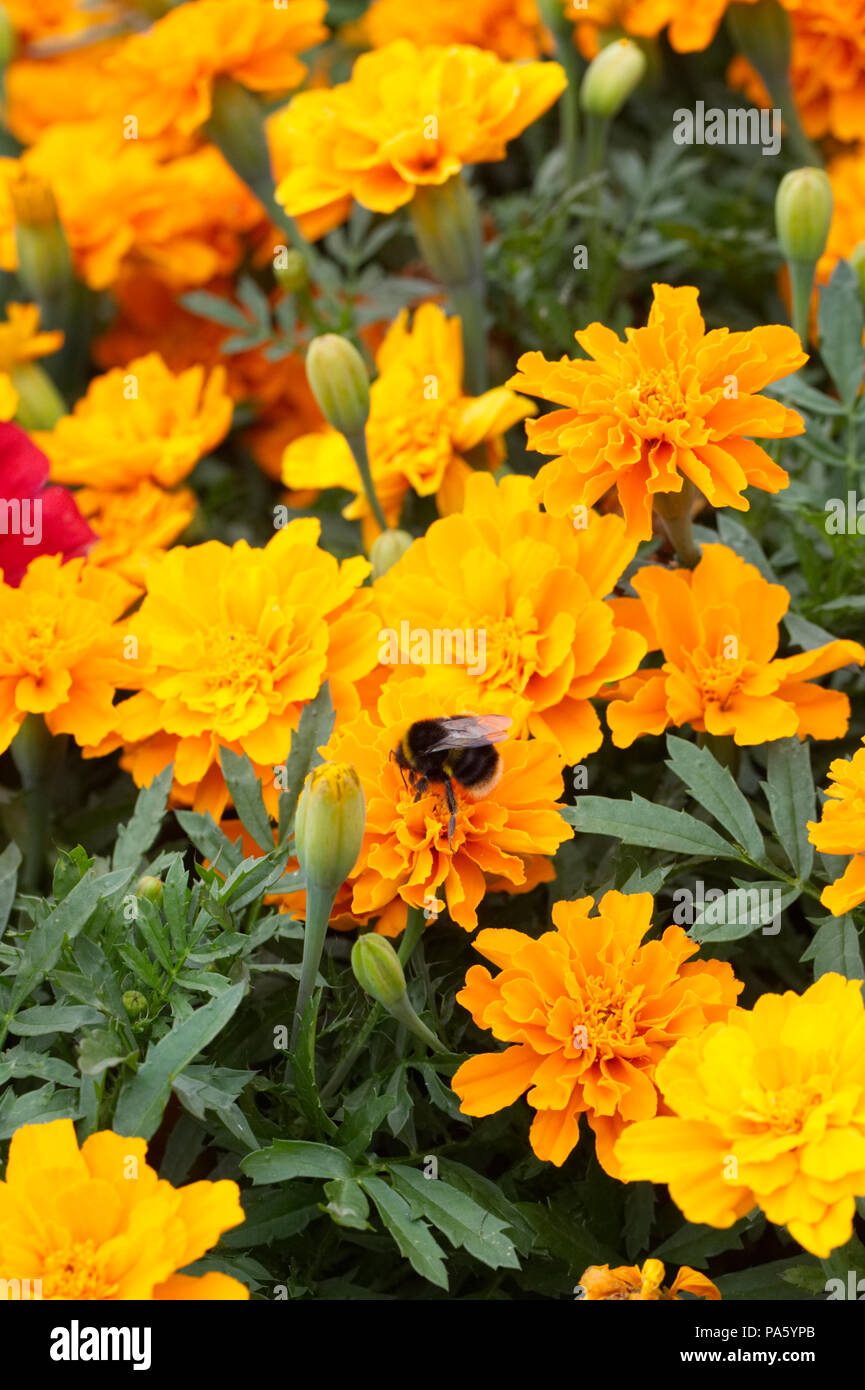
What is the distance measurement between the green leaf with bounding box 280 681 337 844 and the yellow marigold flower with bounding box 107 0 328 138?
20.8 inches

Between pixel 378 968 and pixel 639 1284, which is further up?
pixel 378 968

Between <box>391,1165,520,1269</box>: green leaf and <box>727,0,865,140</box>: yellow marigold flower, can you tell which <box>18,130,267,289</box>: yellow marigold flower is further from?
<box>391,1165,520,1269</box>: green leaf

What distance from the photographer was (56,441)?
103 centimetres

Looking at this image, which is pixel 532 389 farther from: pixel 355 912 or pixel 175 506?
pixel 175 506

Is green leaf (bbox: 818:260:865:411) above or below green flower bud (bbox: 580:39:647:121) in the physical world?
below

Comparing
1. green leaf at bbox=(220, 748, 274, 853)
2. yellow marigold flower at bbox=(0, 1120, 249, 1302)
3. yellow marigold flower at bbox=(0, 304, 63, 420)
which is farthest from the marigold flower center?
yellow marigold flower at bbox=(0, 304, 63, 420)

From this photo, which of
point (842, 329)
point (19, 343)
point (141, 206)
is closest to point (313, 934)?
point (842, 329)

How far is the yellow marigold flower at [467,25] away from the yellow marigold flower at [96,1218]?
944mm

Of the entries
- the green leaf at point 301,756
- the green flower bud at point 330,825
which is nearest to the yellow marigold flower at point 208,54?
the green leaf at point 301,756

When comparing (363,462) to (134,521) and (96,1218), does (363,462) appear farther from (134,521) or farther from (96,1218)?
(96,1218)

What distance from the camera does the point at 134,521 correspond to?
1013 millimetres

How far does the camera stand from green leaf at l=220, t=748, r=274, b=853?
2.38 feet

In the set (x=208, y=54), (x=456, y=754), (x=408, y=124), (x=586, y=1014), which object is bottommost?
(x=586, y=1014)

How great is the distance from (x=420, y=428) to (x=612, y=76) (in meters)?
0.29
